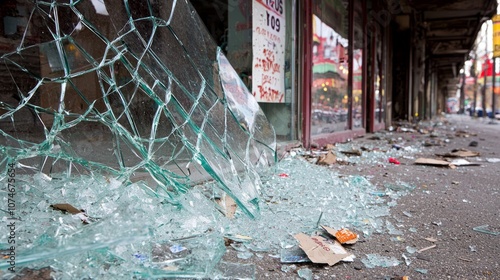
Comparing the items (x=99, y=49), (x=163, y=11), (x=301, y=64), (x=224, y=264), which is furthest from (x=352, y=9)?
(x=224, y=264)

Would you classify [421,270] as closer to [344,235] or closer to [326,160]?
[344,235]

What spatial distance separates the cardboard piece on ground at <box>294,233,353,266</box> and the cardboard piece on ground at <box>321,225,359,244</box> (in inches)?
1.2

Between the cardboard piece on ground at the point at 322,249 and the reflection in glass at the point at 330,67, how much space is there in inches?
120

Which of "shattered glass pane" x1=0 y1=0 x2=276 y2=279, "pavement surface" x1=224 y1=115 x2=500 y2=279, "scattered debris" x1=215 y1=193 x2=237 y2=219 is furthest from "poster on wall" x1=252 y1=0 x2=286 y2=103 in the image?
"scattered debris" x1=215 y1=193 x2=237 y2=219

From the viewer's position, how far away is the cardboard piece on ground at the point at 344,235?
1.55m

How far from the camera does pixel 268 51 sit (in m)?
3.62

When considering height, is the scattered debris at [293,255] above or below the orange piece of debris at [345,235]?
below

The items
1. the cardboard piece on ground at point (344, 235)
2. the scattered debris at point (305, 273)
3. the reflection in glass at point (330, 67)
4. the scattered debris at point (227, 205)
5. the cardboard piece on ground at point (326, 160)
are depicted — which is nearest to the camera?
the scattered debris at point (305, 273)

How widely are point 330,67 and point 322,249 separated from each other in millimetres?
4283

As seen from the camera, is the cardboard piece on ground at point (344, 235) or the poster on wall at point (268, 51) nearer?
the cardboard piece on ground at point (344, 235)

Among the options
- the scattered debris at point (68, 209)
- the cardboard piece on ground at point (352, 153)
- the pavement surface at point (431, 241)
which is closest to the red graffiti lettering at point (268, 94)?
the cardboard piece on ground at point (352, 153)

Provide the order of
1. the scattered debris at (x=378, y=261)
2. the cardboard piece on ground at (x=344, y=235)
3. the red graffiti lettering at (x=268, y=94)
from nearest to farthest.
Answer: the scattered debris at (x=378, y=261)
the cardboard piece on ground at (x=344, y=235)
the red graffiti lettering at (x=268, y=94)

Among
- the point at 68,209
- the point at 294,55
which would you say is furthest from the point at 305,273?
the point at 294,55

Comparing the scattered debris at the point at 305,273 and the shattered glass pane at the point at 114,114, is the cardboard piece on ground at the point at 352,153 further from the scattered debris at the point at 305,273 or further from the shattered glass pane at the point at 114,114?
the scattered debris at the point at 305,273
